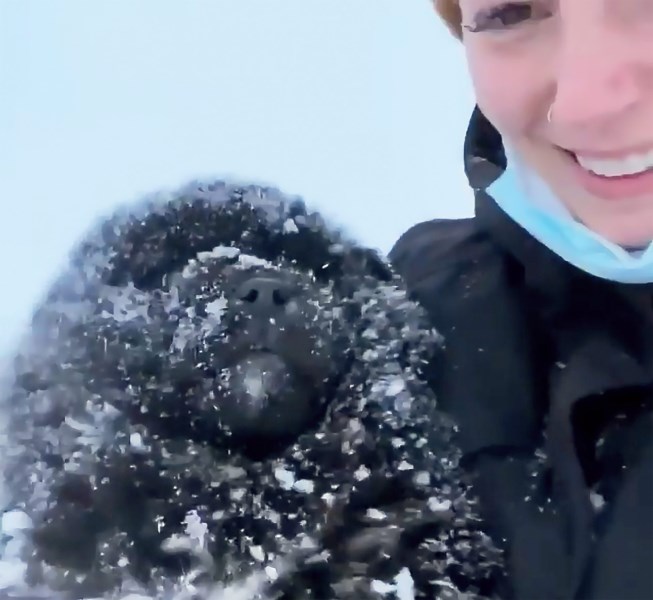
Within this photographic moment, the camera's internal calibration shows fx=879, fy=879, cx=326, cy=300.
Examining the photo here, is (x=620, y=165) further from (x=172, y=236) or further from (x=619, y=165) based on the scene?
A: (x=172, y=236)

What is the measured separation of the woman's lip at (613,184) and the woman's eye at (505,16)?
0.09 metres

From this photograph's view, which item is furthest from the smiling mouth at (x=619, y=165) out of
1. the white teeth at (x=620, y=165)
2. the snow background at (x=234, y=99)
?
the snow background at (x=234, y=99)

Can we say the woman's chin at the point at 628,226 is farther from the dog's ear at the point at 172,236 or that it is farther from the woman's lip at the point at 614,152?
Result: the dog's ear at the point at 172,236

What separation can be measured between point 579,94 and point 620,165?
6cm

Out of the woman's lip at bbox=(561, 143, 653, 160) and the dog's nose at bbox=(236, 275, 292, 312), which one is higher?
the woman's lip at bbox=(561, 143, 653, 160)

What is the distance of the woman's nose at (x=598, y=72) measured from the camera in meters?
0.50

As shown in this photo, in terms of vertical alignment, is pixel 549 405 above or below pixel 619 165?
below

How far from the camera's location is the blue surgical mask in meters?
0.54

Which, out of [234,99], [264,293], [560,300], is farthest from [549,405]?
[234,99]

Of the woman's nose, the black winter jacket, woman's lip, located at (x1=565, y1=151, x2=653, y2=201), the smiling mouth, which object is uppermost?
the woman's nose

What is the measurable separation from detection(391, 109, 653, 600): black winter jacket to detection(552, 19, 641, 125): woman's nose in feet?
0.35

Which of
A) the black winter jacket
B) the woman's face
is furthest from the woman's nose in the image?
the black winter jacket

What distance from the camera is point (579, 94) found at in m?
0.51

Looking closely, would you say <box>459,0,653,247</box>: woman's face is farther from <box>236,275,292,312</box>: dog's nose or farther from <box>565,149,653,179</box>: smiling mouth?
<box>236,275,292,312</box>: dog's nose
